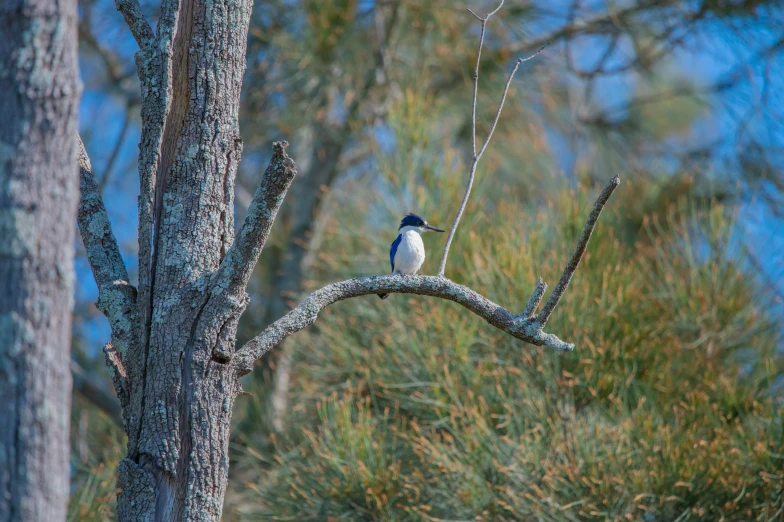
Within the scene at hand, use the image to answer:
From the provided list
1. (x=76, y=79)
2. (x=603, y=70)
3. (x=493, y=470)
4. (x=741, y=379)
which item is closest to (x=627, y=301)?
(x=741, y=379)

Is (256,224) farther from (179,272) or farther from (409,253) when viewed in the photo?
(409,253)

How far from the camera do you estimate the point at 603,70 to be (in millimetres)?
6426

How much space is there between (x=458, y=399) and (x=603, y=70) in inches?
137

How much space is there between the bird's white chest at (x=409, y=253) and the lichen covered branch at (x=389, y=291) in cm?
131

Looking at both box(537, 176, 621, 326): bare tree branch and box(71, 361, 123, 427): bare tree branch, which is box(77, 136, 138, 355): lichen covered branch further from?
box(71, 361, 123, 427): bare tree branch

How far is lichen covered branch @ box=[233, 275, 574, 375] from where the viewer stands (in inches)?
87.4

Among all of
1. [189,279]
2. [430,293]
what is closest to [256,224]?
[189,279]

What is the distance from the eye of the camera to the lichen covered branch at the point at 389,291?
2219 mm

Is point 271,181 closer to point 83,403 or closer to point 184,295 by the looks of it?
point 184,295

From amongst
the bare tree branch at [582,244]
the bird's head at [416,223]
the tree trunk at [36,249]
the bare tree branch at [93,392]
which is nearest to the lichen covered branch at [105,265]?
the tree trunk at [36,249]

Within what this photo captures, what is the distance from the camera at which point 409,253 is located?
367cm

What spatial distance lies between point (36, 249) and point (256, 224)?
0.65 meters

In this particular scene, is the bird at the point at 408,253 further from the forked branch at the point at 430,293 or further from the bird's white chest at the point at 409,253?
the forked branch at the point at 430,293

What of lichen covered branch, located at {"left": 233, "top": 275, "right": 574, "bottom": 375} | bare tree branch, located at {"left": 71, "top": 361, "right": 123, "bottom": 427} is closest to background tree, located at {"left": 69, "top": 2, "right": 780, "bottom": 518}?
bare tree branch, located at {"left": 71, "top": 361, "right": 123, "bottom": 427}
